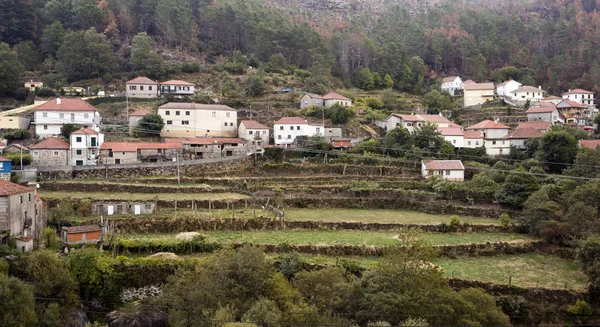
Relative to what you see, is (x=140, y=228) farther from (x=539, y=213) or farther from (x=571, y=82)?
(x=571, y=82)

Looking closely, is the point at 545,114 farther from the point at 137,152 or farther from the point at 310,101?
the point at 137,152

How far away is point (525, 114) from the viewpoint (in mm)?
49719

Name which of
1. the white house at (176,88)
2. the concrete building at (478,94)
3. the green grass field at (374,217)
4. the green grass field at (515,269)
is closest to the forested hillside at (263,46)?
the white house at (176,88)

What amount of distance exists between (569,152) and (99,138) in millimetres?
34983

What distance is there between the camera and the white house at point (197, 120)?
41812mm

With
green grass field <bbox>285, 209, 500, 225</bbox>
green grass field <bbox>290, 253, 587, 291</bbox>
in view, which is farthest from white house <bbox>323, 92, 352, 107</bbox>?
green grass field <bbox>290, 253, 587, 291</bbox>

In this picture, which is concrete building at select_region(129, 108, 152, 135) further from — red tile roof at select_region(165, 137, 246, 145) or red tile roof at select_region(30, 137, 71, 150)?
red tile roof at select_region(30, 137, 71, 150)

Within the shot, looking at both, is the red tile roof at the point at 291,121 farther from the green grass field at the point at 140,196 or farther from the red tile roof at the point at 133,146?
the green grass field at the point at 140,196

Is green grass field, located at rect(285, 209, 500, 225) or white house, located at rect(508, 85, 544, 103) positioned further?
white house, located at rect(508, 85, 544, 103)

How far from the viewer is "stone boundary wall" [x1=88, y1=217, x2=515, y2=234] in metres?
24.8

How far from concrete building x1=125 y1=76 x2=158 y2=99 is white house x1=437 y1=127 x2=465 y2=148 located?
90.7ft

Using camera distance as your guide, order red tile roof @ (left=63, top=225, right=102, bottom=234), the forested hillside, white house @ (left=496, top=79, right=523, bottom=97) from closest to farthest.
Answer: red tile roof @ (left=63, top=225, right=102, bottom=234) → the forested hillside → white house @ (left=496, top=79, right=523, bottom=97)

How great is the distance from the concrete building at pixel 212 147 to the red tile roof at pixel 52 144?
7.69 m

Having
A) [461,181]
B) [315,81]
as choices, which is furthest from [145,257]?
[315,81]
